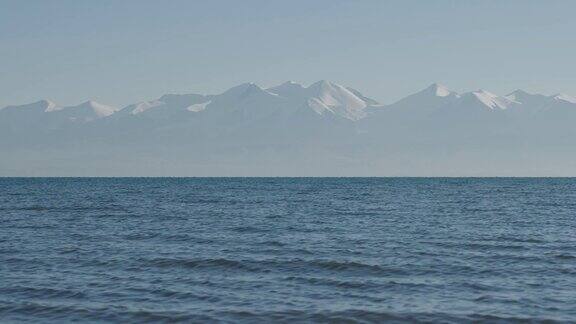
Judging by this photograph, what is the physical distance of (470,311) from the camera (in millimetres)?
22812

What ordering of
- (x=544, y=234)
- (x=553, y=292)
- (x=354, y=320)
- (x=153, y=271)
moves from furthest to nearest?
1. (x=544, y=234)
2. (x=153, y=271)
3. (x=553, y=292)
4. (x=354, y=320)

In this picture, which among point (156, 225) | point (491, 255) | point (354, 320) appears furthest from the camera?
point (156, 225)

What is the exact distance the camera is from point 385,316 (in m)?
22.4

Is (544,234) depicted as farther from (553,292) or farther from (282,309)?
(282,309)

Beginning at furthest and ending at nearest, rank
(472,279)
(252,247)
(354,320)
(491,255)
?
1. (252,247)
2. (491,255)
3. (472,279)
4. (354,320)

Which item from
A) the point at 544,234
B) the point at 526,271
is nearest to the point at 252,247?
the point at 526,271

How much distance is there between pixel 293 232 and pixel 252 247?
938 cm

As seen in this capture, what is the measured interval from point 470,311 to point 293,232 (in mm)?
25882

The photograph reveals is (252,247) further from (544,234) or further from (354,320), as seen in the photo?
(544,234)

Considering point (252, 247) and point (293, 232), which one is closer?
point (252, 247)

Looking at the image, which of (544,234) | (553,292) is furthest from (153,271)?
(544,234)

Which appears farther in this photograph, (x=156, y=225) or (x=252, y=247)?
(x=156, y=225)

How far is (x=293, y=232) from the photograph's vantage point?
157 ft

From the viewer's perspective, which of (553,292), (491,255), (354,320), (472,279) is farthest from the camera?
(491,255)
